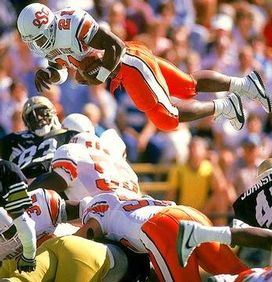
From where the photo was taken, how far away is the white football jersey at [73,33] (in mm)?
8711

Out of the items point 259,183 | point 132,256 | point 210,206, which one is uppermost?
point 259,183

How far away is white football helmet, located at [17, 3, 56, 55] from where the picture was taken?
8695 millimetres

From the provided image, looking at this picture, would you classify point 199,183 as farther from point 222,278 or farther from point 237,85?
point 222,278

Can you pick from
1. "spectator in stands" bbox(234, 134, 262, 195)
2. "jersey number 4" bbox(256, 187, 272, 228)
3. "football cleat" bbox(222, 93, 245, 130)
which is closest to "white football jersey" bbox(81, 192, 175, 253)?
"jersey number 4" bbox(256, 187, 272, 228)

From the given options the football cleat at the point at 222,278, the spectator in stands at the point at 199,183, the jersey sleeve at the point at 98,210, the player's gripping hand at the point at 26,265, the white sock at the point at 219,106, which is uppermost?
the white sock at the point at 219,106

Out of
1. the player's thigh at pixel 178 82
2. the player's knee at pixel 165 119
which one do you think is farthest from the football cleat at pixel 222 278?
the player's thigh at pixel 178 82

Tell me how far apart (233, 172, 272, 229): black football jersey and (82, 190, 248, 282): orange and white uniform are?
0.26 meters

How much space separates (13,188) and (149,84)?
72.1 inches

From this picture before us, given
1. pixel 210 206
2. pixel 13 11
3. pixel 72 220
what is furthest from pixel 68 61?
pixel 13 11

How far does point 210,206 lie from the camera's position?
12.5m

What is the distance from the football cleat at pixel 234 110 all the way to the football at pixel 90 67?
1.01 meters

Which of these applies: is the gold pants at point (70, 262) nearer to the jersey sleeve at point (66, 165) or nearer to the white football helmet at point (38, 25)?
the jersey sleeve at point (66, 165)

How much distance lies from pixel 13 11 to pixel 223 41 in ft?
7.72

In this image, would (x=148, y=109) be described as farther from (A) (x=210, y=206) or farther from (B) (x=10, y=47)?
(B) (x=10, y=47)
